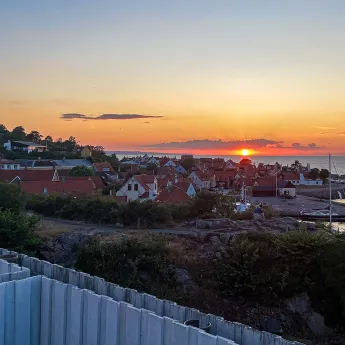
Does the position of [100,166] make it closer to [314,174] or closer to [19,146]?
[19,146]

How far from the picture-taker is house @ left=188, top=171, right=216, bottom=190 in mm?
71213

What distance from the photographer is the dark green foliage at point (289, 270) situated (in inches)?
504

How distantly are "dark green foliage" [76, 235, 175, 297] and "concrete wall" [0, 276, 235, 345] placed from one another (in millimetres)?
6087

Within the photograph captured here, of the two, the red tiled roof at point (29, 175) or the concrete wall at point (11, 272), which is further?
the red tiled roof at point (29, 175)

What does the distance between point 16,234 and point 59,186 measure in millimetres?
26502

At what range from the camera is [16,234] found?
45.7 ft

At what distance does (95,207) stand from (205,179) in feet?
174

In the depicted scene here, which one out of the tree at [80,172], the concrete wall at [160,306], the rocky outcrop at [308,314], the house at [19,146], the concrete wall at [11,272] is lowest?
the rocky outcrop at [308,314]

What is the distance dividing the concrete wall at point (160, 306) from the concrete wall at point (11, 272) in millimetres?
595

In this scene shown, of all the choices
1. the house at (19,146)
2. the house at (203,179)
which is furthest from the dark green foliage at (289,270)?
the house at (19,146)

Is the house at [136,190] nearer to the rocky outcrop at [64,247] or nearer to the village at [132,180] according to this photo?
the village at [132,180]

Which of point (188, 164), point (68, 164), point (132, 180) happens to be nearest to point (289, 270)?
point (132, 180)

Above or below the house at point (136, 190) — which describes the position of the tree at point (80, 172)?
above

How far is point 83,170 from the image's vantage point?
58594mm
